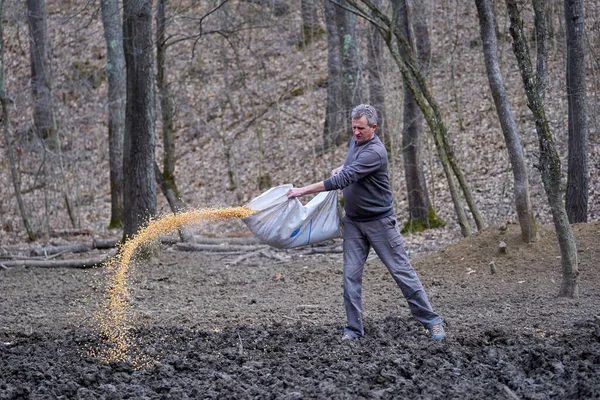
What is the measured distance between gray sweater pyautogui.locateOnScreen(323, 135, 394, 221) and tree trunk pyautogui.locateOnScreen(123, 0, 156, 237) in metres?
6.11

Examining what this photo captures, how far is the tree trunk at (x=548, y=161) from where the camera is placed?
844 cm

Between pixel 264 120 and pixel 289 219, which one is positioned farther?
pixel 264 120

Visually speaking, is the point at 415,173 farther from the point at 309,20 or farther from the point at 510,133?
the point at 309,20

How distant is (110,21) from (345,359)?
15.6m

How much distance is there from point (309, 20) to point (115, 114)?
7557 mm

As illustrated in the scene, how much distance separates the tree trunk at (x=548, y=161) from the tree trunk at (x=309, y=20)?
11.5 meters

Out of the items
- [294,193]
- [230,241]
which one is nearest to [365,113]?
[294,193]

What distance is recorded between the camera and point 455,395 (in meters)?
5.28

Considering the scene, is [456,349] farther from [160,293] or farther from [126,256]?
[160,293]

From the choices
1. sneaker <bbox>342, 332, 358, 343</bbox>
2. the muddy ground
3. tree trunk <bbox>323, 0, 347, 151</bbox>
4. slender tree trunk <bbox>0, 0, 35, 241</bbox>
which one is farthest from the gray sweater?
tree trunk <bbox>323, 0, 347, 151</bbox>

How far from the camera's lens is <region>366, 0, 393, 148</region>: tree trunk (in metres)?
16.5

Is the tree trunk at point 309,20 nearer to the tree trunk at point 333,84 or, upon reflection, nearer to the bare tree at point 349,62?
the tree trunk at point 333,84

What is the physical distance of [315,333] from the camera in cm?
753

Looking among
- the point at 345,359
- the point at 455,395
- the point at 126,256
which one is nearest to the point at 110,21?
the point at 126,256
